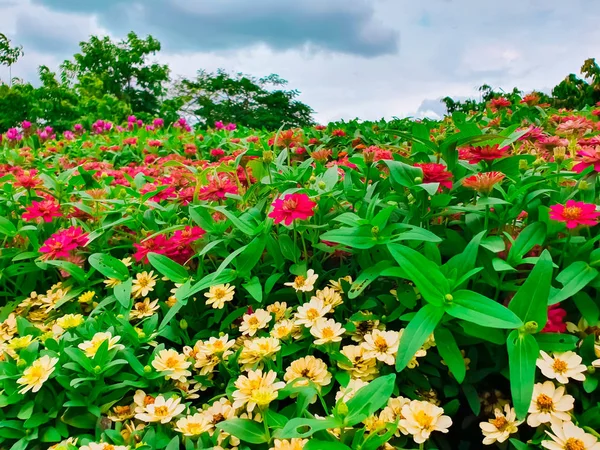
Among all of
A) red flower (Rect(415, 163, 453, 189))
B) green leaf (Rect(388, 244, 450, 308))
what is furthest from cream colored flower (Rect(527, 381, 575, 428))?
red flower (Rect(415, 163, 453, 189))

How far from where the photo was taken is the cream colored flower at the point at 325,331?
0.95m

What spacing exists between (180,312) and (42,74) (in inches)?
620

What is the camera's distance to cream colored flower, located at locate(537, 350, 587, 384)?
0.86 m

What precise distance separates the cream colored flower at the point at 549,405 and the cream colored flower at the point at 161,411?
1.95 ft

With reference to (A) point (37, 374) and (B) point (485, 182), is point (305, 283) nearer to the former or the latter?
(B) point (485, 182)

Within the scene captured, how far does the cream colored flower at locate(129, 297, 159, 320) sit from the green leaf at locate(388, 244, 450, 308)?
2.14 feet

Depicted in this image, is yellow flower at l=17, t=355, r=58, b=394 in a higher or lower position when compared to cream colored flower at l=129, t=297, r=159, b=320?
lower

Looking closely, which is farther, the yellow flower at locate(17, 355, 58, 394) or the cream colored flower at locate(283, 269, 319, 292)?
the cream colored flower at locate(283, 269, 319, 292)

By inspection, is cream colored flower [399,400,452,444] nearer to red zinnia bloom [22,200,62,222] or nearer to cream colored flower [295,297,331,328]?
cream colored flower [295,297,331,328]

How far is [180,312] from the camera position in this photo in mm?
1277

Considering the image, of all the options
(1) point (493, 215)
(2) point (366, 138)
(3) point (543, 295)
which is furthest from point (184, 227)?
(2) point (366, 138)

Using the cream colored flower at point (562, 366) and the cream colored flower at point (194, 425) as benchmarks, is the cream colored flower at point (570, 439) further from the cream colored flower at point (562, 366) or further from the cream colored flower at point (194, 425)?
the cream colored flower at point (194, 425)

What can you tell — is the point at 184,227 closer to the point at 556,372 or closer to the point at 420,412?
the point at 420,412

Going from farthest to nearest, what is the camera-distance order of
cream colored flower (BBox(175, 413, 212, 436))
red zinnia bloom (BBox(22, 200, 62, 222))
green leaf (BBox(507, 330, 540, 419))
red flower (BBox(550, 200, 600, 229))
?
red zinnia bloom (BBox(22, 200, 62, 222)) < red flower (BBox(550, 200, 600, 229)) < cream colored flower (BBox(175, 413, 212, 436)) < green leaf (BBox(507, 330, 540, 419))
